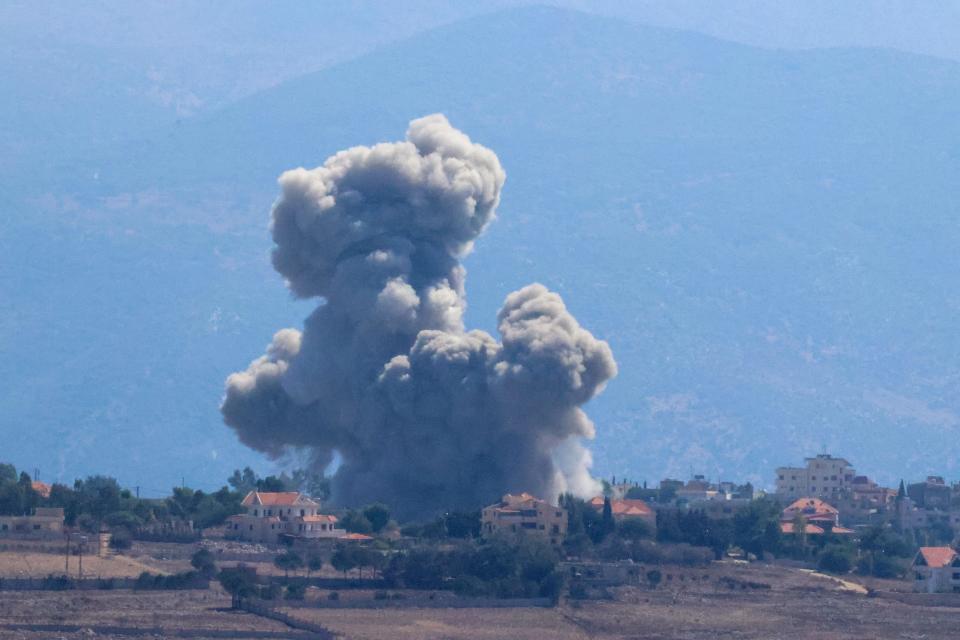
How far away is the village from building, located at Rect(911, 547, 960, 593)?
0.08m

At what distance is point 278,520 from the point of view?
3925 inches

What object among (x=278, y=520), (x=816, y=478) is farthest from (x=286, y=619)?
(x=816, y=478)

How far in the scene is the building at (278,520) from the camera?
9856cm

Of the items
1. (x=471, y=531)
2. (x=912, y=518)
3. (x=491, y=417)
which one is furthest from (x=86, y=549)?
(x=912, y=518)

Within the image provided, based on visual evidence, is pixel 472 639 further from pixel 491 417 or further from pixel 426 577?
pixel 491 417

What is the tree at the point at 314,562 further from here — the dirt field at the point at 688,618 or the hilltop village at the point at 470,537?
the dirt field at the point at 688,618

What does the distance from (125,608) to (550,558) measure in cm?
1748

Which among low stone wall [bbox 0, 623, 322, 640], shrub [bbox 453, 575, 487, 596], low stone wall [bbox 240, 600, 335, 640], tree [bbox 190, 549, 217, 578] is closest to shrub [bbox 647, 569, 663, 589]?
shrub [bbox 453, 575, 487, 596]

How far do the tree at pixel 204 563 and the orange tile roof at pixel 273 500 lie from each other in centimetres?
1256

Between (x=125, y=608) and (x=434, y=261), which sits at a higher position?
(x=434, y=261)

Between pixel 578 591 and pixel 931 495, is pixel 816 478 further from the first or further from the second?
pixel 578 591

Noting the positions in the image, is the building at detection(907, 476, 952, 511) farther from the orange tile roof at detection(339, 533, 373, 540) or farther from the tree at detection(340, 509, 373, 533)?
the orange tile roof at detection(339, 533, 373, 540)

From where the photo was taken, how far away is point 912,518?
127875mm

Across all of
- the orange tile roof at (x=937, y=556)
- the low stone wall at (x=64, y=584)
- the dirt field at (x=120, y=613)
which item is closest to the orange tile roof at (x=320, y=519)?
the low stone wall at (x=64, y=584)
